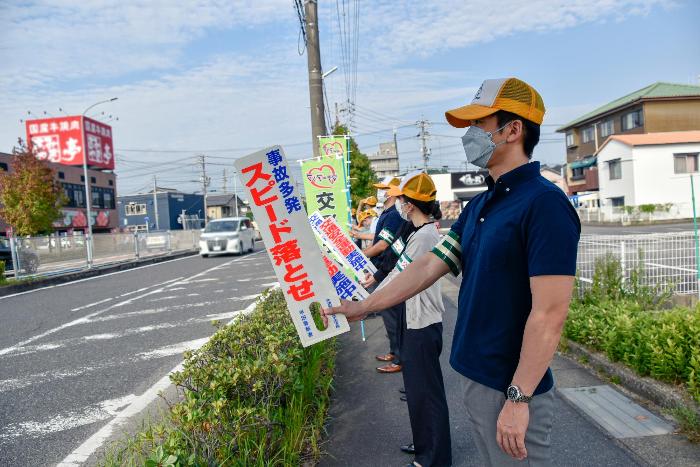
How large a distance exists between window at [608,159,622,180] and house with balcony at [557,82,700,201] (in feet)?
11.9

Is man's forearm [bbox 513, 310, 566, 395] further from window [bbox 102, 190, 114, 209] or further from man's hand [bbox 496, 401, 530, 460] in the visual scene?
window [bbox 102, 190, 114, 209]

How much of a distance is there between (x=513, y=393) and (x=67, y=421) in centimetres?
410

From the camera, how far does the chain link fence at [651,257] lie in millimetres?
6457

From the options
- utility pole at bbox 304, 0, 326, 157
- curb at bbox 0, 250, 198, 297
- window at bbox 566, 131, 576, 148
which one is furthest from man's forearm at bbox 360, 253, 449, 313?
window at bbox 566, 131, 576, 148

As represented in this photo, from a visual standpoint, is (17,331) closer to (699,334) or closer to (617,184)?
(699,334)

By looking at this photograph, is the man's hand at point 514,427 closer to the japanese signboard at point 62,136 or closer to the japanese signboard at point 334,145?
the japanese signboard at point 334,145

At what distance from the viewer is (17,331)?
8195 mm

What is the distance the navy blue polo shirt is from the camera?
1.57m

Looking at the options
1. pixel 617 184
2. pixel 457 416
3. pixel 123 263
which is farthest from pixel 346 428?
pixel 617 184

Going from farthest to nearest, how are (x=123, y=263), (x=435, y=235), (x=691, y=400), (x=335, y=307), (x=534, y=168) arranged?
1. (x=123, y=263)
2. (x=691, y=400)
3. (x=435, y=235)
4. (x=335, y=307)
5. (x=534, y=168)

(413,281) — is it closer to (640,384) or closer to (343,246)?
(640,384)

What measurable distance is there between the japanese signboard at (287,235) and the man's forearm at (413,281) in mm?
289

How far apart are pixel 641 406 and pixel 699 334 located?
705 mm

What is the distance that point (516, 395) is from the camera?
5.36 feet
